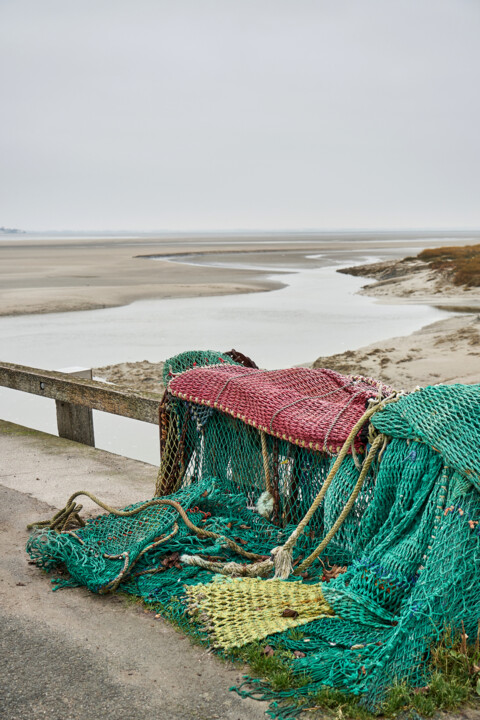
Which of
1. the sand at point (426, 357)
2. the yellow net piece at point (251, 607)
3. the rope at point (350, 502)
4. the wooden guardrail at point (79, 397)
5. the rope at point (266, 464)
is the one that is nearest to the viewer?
the yellow net piece at point (251, 607)

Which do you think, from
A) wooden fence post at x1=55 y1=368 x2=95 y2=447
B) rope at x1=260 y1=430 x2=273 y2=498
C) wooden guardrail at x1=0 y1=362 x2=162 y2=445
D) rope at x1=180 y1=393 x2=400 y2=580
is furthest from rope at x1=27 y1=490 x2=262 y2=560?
wooden fence post at x1=55 y1=368 x2=95 y2=447

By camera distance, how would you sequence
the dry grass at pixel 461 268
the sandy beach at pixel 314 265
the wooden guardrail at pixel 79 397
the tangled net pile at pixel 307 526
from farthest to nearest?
the dry grass at pixel 461 268 → the sandy beach at pixel 314 265 → the wooden guardrail at pixel 79 397 → the tangled net pile at pixel 307 526

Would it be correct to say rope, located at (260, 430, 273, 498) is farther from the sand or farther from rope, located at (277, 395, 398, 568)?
the sand

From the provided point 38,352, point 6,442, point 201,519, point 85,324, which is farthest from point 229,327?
point 201,519

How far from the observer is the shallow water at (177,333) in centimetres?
926

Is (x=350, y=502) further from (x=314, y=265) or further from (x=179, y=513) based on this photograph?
(x=314, y=265)

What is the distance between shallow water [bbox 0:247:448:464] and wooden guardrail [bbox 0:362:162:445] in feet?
4.25

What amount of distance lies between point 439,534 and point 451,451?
316 mm

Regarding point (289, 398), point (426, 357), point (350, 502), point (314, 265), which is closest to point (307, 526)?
point (350, 502)

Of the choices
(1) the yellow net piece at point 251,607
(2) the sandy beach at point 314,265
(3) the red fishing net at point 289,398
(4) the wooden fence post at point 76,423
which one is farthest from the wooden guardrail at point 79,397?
(2) the sandy beach at point 314,265

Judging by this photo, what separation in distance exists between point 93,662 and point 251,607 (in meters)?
Result: 0.67

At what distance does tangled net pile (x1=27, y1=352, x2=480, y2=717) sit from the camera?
2.68 meters

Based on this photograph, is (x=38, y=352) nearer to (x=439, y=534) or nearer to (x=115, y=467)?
(x=115, y=467)

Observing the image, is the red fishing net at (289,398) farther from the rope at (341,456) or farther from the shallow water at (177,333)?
the shallow water at (177,333)
